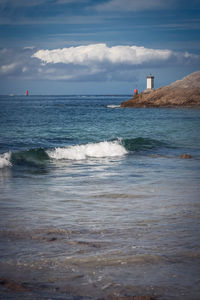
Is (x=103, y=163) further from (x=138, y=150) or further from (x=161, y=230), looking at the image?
(x=161, y=230)

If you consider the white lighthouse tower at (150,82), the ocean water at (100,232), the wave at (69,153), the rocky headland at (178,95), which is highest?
the white lighthouse tower at (150,82)

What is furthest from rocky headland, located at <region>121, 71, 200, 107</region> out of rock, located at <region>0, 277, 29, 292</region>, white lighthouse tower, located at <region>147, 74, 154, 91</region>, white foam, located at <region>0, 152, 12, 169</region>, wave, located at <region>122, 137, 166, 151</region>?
rock, located at <region>0, 277, 29, 292</region>

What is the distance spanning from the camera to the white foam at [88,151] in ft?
51.4

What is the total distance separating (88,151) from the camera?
1659 centimetres

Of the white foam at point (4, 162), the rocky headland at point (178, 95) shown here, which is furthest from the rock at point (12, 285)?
the rocky headland at point (178, 95)

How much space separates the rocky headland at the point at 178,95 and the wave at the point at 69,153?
142ft

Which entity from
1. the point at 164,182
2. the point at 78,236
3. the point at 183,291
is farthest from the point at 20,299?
the point at 164,182

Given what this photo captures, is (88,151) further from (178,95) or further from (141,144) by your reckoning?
(178,95)

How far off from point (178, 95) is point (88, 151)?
48947mm

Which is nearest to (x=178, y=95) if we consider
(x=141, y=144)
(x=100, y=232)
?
(x=141, y=144)

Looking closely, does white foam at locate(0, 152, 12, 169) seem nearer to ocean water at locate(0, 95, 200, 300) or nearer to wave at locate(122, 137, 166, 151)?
ocean water at locate(0, 95, 200, 300)

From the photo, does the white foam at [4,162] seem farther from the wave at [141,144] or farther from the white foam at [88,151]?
the wave at [141,144]

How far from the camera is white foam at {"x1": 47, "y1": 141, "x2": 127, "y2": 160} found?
15656 millimetres

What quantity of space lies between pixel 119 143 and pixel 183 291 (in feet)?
52.8
